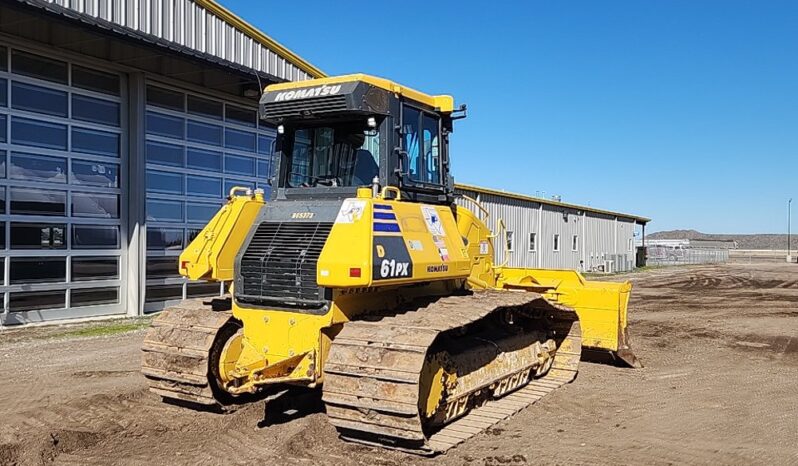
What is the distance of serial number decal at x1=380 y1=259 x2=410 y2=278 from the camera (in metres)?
6.45

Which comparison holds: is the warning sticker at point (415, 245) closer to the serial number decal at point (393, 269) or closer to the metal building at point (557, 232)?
the serial number decal at point (393, 269)

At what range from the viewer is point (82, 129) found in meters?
15.1

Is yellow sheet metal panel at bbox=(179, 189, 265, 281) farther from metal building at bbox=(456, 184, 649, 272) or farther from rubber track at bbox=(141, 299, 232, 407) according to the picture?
metal building at bbox=(456, 184, 649, 272)

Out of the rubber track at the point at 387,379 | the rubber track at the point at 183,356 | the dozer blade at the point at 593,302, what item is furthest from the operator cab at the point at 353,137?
the dozer blade at the point at 593,302

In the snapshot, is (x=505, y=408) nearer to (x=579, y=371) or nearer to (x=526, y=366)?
(x=526, y=366)

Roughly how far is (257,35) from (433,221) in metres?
12.7

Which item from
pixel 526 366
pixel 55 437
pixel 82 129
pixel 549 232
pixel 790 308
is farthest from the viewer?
pixel 549 232

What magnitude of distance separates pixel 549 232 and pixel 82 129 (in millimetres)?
27594

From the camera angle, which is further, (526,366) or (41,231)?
(41,231)

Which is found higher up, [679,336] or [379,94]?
[379,94]

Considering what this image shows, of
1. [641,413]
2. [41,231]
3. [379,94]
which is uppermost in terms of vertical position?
[379,94]

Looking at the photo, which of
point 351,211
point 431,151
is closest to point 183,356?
point 351,211

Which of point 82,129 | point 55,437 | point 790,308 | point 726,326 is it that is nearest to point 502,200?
point 790,308

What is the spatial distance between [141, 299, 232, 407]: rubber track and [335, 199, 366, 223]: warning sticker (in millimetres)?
1610
